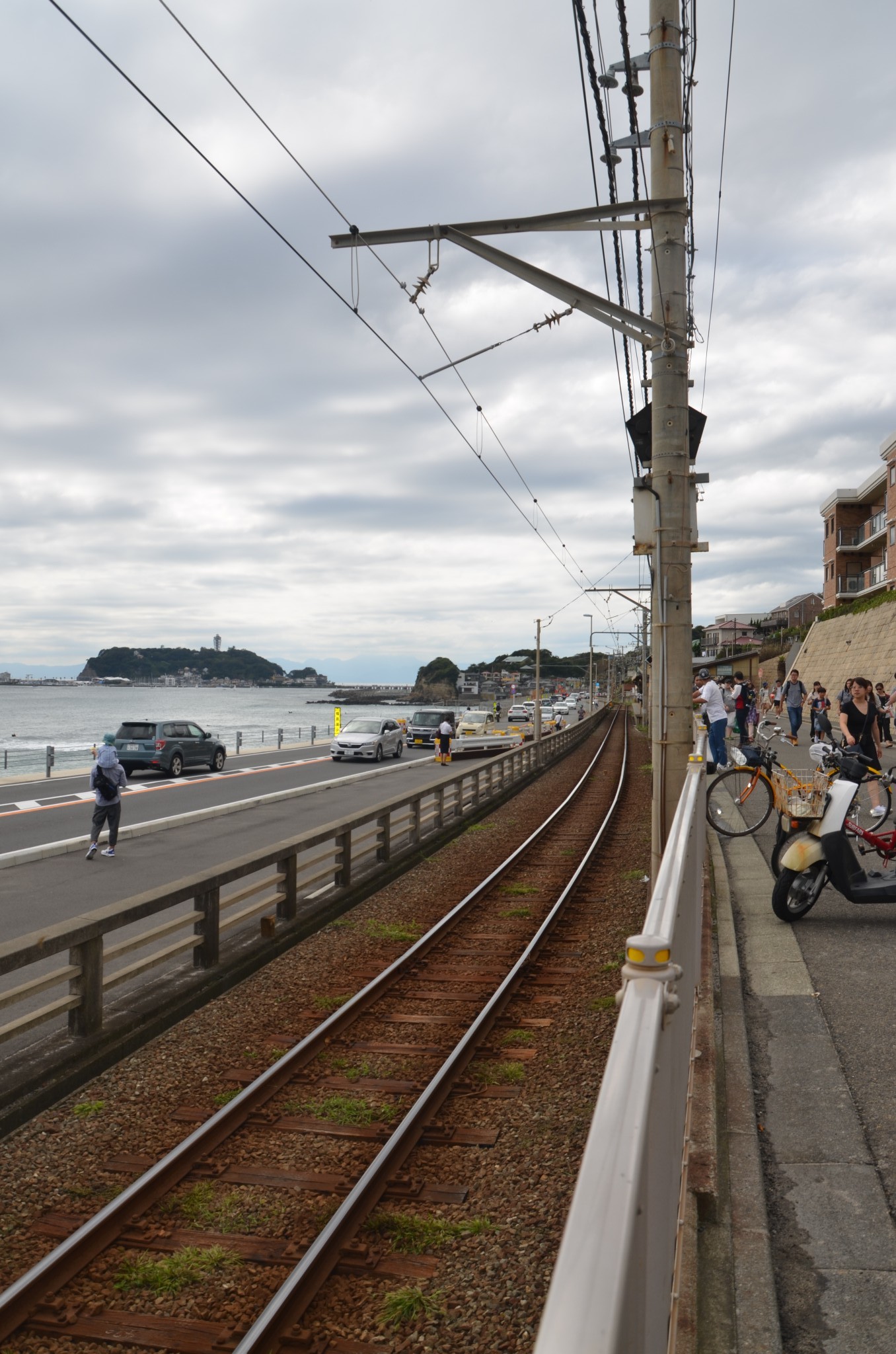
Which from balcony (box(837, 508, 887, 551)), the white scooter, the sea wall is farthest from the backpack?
balcony (box(837, 508, 887, 551))

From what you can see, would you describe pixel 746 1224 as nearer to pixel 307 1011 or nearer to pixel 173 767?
pixel 307 1011

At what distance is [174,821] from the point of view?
17.4 m

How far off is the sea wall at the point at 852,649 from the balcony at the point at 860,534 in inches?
274

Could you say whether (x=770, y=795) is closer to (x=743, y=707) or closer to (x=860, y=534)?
(x=743, y=707)

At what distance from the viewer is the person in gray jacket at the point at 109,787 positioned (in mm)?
13117

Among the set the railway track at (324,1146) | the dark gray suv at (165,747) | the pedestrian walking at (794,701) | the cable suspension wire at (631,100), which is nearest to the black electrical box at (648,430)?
the cable suspension wire at (631,100)

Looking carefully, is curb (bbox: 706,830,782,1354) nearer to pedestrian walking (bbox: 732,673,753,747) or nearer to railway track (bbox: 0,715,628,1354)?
railway track (bbox: 0,715,628,1354)

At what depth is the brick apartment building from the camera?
54281mm

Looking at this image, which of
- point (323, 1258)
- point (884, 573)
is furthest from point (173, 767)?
point (884, 573)

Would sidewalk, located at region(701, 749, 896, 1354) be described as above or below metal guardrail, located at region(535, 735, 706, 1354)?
below

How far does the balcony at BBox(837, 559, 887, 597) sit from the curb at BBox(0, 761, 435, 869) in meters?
35.6

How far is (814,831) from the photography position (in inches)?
285

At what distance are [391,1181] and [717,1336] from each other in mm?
2383

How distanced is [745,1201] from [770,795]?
7.90 metres
